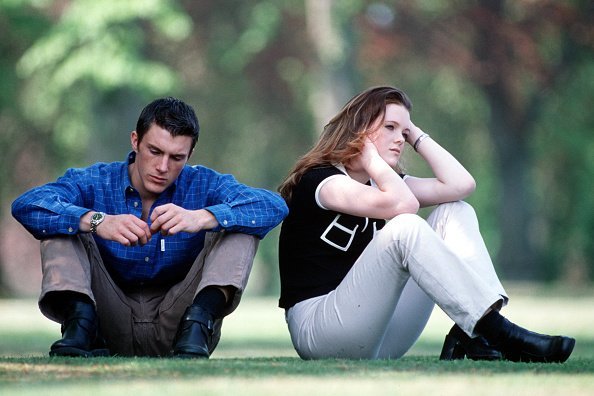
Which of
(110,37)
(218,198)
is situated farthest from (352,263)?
(110,37)

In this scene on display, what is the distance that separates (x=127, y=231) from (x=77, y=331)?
0.49 metres

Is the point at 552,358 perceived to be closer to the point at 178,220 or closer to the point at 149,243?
the point at 178,220

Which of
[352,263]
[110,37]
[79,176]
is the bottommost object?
[352,263]

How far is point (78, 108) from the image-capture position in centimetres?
2350

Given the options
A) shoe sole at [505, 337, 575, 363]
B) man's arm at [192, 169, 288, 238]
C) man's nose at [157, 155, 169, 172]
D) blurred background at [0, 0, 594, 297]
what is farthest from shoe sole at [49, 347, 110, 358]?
blurred background at [0, 0, 594, 297]

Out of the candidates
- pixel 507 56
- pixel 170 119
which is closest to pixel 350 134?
pixel 170 119

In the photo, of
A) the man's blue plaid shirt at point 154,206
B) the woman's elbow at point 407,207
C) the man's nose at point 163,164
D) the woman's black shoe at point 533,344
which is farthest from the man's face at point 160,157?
the woman's black shoe at point 533,344

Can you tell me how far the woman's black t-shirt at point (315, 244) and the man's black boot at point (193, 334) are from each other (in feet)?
1.72

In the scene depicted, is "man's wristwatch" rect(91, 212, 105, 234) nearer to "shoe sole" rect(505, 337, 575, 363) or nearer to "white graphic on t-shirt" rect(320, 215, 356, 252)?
"white graphic on t-shirt" rect(320, 215, 356, 252)

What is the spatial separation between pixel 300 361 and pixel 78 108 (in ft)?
59.8

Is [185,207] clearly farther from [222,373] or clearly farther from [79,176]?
[222,373]

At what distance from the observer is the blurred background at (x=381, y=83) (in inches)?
893

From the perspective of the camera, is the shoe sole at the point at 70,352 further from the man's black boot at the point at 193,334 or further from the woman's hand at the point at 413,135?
the woman's hand at the point at 413,135

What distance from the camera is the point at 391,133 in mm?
6320
